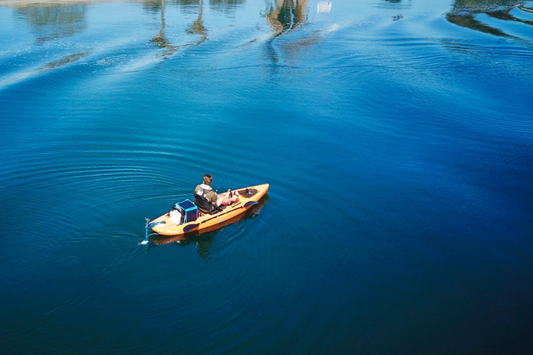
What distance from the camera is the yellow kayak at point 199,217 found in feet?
42.1

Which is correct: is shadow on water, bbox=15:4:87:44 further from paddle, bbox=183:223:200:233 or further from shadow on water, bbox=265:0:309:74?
paddle, bbox=183:223:200:233

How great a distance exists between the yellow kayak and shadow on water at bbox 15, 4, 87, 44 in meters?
25.3

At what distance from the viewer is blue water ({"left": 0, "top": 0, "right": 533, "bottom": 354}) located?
10633 mm

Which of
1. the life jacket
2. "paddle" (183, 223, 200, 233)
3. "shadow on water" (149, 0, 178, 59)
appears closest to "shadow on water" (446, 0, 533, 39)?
"shadow on water" (149, 0, 178, 59)

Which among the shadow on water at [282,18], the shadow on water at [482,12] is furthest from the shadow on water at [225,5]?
the shadow on water at [482,12]

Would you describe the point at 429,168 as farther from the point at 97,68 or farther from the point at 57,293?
the point at 97,68

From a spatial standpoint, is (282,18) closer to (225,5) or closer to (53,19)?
(225,5)

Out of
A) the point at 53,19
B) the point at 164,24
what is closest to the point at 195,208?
the point at 164,24

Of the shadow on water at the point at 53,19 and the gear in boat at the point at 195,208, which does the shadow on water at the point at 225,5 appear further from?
the gear in boat at the point at 195,208

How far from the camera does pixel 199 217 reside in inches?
525

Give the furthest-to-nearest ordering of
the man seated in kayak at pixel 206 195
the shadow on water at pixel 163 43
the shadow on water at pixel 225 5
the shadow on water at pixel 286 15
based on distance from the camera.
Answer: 1. the shadow on water at pixel 225 5
2. the shadow on water at pixel 286 15
3. the shadow on water at pixel 163 43
4. the man seated in kayak at pixel 206 195

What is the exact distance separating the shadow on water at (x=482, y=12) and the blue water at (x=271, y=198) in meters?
9.74

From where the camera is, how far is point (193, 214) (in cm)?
1302

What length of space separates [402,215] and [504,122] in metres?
10.7
